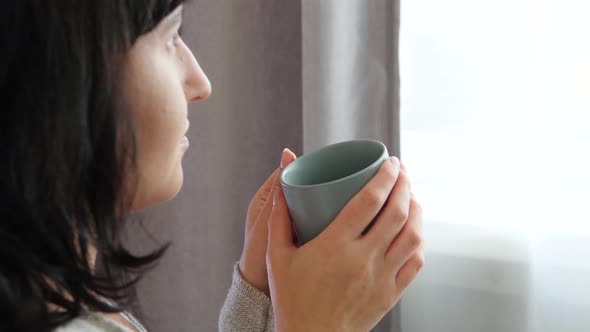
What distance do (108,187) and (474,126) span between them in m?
0.63

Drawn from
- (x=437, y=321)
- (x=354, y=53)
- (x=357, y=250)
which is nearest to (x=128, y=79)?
(x=357, y=250)

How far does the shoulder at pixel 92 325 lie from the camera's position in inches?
24.4

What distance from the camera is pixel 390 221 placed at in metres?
0.68

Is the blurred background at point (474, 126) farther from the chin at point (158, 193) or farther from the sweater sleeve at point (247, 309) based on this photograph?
the chin at point (158, 193)

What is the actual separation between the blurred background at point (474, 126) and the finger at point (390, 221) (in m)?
0.42

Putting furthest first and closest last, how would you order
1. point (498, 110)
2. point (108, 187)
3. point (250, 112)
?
point (250, 112), point (498, 110), point (108, 187)

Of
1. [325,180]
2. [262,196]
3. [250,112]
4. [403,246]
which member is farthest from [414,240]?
[250,112]

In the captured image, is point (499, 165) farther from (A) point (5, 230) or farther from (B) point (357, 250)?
(A) point (5, 230)

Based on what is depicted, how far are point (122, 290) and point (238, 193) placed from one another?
738 mm

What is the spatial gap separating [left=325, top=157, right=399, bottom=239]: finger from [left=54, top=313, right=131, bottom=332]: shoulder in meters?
0.22

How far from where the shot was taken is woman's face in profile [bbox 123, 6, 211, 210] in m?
0.64

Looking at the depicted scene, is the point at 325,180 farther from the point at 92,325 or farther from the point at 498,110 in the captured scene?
the point at 498,110

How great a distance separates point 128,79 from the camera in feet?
2.06

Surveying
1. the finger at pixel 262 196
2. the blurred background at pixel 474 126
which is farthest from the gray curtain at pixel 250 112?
the finger at pixel 262 196
